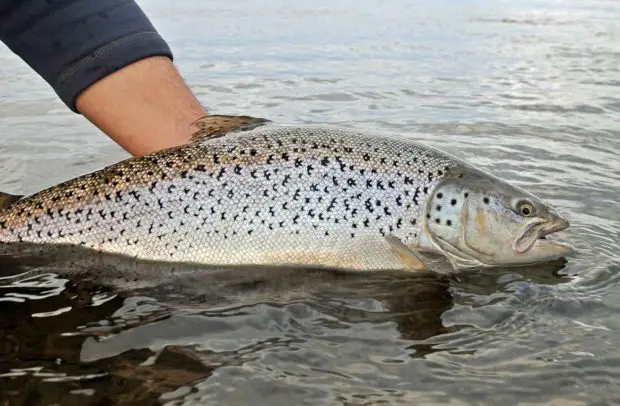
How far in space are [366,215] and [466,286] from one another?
23.9 inches

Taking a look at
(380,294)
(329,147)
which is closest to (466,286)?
(380,294)

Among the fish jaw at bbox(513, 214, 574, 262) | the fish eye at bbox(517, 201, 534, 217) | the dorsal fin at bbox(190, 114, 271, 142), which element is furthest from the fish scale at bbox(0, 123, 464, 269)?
the fish jaw at bbox(513, 214, 574, 262)

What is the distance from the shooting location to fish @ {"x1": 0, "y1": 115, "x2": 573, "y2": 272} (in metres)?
3.44

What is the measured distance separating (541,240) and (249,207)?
1553 mm

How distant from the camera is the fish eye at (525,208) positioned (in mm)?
3582

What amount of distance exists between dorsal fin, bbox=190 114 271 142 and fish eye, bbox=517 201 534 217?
4.89 feet

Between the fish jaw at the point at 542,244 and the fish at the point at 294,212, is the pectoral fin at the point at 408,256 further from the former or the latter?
the fish jaw at the point at 542,244

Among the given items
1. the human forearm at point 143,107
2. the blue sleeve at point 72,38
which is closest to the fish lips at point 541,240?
the human forearm at point 143,107

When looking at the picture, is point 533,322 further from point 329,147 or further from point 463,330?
point 329,147

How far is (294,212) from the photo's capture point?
3447 millimetres

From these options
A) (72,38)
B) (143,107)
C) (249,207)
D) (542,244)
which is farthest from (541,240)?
(72,38)

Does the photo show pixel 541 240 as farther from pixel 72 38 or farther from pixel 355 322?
pixel 72 38

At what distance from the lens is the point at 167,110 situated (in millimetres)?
4023

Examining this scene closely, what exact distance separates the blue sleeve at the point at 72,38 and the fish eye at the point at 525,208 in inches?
89.4
